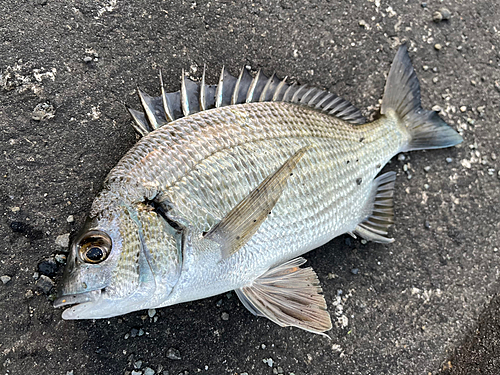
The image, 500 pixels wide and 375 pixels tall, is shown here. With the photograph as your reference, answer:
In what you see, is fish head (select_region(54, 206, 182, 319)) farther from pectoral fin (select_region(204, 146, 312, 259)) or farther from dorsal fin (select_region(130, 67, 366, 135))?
dorsal fin (select_region(130, 67, 366, 135))

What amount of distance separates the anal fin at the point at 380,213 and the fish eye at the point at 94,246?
1.38 m

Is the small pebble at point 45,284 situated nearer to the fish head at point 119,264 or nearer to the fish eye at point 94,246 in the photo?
the fish head at point 119,264

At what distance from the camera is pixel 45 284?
187 centimetres

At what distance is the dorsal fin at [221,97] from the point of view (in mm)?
1720

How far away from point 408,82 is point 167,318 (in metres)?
1.99

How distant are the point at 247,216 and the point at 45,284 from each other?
1.18 m

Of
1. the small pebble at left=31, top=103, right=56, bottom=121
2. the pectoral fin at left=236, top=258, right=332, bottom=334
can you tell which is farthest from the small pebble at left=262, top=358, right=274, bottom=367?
the small pebble at left=31, top=103, right=56, bottom=121

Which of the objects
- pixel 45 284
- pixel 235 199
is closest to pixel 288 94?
pixel 235 199

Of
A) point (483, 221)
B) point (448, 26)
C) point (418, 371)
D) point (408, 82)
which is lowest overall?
point (418, 371)

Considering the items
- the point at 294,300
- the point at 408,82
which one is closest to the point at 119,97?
the point at 294,300

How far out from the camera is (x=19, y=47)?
1.99 m

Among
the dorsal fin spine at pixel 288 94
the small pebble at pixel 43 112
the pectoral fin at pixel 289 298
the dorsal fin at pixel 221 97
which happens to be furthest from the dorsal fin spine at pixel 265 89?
the small pebble at pixel 43 112

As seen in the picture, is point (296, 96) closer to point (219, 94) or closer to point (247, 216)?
point (219, 94)

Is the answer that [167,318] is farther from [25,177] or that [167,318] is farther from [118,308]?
[25,177]
